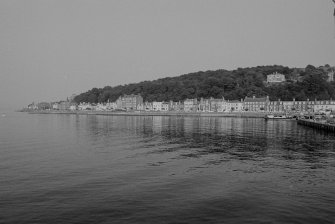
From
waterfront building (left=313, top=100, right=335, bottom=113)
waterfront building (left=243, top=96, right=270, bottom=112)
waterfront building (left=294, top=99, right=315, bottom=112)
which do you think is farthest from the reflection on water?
waterfront building (left=294, top=99, right=315, bottom=112)

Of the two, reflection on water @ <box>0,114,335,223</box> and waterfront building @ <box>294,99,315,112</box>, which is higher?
waterfront building @ <box>294,99,315,112</box>

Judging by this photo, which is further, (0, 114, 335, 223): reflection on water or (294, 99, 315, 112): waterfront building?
(294, 99, 315, 112): waterfront building

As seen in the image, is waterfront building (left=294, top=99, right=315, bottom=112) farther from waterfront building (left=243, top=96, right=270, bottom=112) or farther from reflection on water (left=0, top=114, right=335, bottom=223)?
reflection on water (left=0, top=114, right=335, bottom=223)

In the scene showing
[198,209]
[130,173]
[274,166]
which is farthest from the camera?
[274,166]

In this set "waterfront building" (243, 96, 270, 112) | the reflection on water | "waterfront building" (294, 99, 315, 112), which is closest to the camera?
the reflection on water

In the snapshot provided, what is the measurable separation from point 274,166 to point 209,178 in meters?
7.63

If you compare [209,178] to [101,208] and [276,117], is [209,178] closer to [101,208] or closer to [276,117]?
[101,208]

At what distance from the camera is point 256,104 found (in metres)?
192

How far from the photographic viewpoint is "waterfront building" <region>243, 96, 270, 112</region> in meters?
189

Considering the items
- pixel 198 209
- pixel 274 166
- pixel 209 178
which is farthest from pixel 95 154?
pixel 198 209

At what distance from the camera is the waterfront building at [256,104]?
619ft

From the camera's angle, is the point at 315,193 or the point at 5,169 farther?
the point at 5,169

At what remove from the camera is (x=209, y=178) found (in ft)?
77.2

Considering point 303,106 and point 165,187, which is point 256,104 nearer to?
point 303,106
